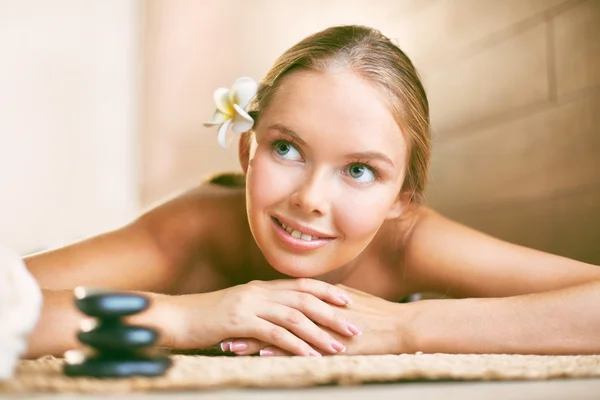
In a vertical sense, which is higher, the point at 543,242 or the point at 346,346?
the point at 543,242

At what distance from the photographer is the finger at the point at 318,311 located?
0.97 meters

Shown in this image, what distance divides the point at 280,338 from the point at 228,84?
86.2 inches

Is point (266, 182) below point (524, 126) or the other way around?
below

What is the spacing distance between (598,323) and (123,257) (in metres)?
0.78

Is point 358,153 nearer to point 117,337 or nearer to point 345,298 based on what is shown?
point 345,298

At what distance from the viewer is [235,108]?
3.75 feet

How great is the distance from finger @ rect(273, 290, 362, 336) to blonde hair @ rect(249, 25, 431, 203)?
1.01 ft

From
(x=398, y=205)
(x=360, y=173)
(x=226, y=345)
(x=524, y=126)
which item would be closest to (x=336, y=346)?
(x=226, y=345)

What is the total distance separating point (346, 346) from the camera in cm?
98

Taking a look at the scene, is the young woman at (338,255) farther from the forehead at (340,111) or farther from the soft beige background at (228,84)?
the soft beige background at (228,84)

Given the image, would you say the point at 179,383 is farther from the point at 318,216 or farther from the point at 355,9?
the point at 355,9

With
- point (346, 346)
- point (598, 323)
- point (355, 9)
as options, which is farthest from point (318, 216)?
point (355, 9)

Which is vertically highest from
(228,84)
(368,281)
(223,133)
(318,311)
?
(228,84)

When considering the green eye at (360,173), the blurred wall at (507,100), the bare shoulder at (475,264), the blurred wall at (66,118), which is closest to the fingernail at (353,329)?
the green eye at (360,173)
